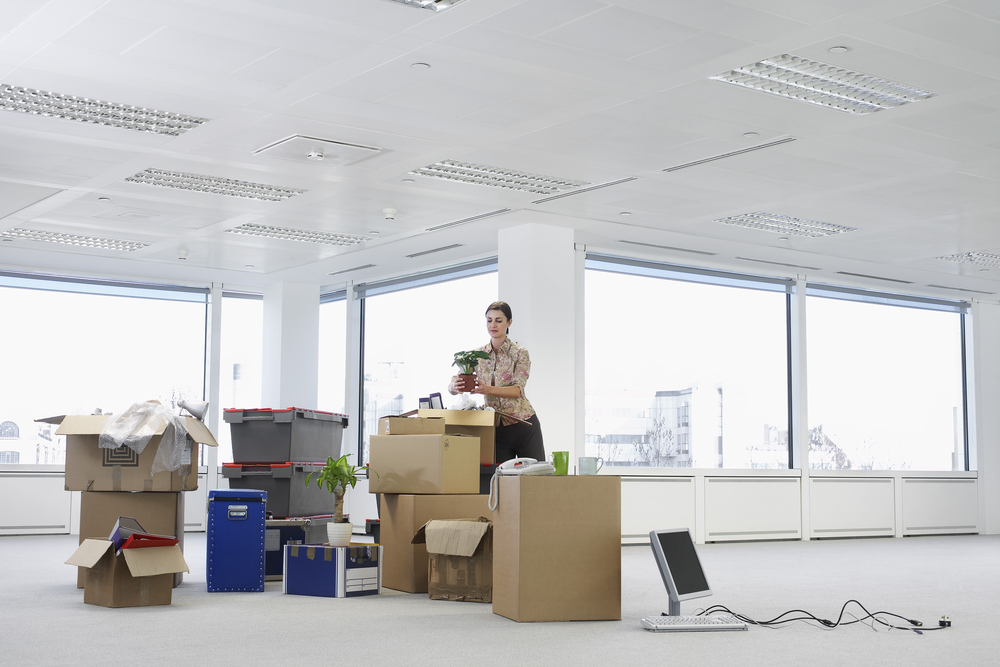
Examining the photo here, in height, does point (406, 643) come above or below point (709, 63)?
below

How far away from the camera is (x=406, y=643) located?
3723 millimetres

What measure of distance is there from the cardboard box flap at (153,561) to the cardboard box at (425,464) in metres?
0.99

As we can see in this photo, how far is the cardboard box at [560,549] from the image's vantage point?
4.22 metres

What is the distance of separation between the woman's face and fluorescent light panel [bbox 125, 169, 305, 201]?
7.37 feet

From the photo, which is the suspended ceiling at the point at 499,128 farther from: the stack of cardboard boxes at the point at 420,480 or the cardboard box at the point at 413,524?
the cardboard box at the point at 413,524

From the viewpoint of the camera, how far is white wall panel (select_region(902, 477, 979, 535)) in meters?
10.6

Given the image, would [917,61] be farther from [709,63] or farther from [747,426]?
[747,426]

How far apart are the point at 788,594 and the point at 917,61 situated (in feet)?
9.08

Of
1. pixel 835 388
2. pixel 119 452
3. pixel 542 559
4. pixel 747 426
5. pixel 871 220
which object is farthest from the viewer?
pixel 835 388

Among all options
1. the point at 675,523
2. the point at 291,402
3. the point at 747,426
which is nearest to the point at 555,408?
the point at 675,523

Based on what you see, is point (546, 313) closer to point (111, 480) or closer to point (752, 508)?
point (752, 508)

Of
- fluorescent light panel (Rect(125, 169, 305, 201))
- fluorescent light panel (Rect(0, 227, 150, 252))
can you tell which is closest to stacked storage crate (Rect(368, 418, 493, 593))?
fluorescent light panel (Rect(125, 169, 305, 201))

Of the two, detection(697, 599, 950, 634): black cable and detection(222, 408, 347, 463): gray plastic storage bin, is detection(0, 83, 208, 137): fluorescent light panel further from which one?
detection(697, 599, 950, 634): black cable

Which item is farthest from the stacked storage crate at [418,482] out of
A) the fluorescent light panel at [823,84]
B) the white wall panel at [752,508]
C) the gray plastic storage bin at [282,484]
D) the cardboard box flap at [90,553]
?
the white wall panel at [752,508]
